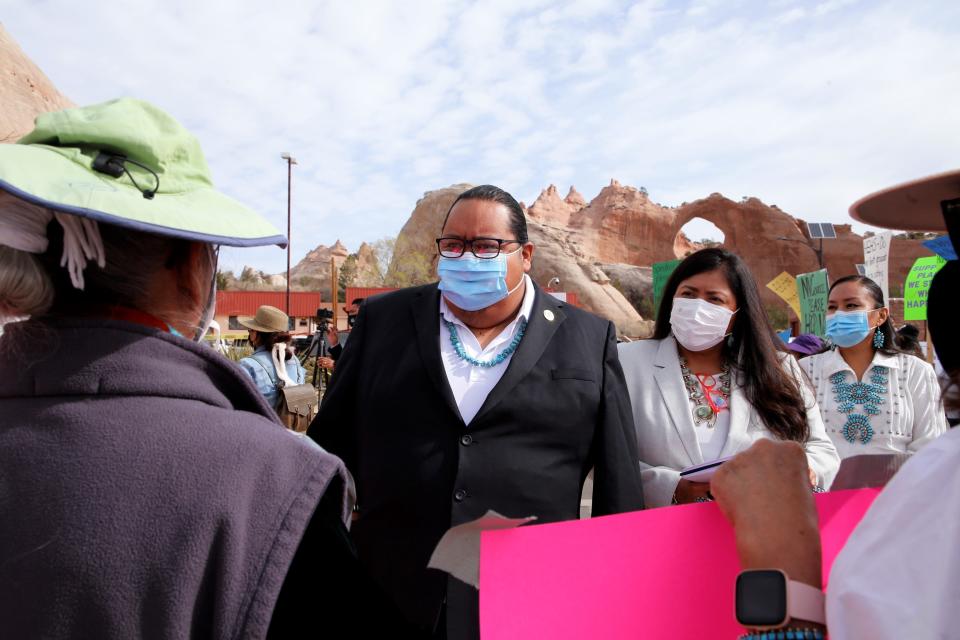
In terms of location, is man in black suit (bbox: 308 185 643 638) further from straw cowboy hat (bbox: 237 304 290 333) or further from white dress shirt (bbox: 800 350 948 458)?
straw cowboy hat (bbox: 237 304 290 333)

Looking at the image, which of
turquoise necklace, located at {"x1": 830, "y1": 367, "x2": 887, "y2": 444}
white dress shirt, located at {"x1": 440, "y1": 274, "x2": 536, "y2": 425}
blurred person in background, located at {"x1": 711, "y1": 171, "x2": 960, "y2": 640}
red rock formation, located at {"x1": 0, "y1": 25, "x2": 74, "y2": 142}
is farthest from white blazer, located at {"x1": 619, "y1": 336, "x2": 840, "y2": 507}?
red rock formation, located at {"x1": 0, "y1": 25, "x2": 74, "y2": 142}

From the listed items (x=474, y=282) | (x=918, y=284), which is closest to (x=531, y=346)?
(x=474, y=282)

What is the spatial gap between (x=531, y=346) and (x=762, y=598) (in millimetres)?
1429

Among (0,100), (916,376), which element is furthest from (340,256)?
(916,376)

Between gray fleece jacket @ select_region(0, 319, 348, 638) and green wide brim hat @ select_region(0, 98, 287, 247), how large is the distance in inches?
7.0

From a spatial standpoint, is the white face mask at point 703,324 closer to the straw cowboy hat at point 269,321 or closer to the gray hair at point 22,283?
the gray hair at point 22,283

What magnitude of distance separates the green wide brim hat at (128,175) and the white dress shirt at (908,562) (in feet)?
2.99

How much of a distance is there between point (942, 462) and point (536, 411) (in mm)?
1410

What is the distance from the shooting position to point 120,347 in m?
0.92

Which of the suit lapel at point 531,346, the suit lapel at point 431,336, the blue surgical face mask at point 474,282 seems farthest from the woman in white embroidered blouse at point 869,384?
the suit lapel at point 431,336

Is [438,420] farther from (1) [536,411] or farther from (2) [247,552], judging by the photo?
(2) [247,552]

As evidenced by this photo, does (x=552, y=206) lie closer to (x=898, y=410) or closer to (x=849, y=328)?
(x=849, y=328)

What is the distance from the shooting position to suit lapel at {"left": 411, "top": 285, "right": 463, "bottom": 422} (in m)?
2.18

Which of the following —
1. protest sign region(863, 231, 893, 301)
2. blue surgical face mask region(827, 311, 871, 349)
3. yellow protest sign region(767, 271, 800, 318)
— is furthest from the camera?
yellow protest sign region(767, 271, 800, 318)
